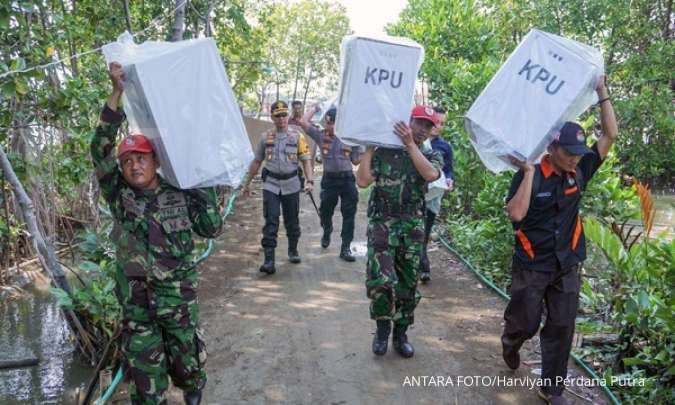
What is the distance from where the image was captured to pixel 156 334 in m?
2.69

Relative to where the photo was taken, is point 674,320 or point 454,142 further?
point 454,142

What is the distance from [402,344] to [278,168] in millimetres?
2449

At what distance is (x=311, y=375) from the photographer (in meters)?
3.54

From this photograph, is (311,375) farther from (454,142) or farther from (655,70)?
(655,70)

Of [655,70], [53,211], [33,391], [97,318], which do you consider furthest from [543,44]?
[655,70]

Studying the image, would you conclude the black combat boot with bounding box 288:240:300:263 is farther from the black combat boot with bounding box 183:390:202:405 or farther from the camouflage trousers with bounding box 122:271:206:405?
the camouflage trousers with bounding box 122:271:206:405

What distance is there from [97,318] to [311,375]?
5.21ft

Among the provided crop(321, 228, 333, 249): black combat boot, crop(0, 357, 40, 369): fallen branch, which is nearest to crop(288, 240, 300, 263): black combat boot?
crop(321, 228, 333, 249): black combat boot

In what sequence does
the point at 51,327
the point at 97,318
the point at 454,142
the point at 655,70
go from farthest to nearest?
the point at 655,70 → the point at 454,142 → the point at 51,327 → the point at 97,318

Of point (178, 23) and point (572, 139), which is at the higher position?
point (178, 23)

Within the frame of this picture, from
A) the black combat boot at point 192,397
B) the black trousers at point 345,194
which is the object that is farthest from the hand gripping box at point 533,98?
the black trousers at point 345,194

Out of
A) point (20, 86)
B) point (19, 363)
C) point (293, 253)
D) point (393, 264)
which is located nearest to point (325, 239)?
point (293, 253)

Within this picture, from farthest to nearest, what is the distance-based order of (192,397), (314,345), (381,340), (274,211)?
(274,211) → (314,345) → (381,340) → (192,397)

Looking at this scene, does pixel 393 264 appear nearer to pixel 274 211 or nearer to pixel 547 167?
pixel 547 167
